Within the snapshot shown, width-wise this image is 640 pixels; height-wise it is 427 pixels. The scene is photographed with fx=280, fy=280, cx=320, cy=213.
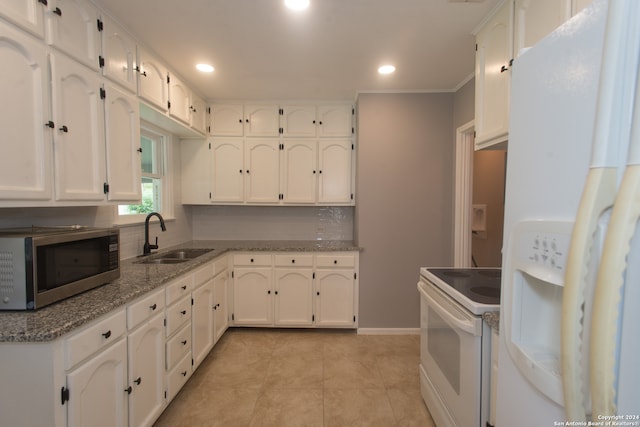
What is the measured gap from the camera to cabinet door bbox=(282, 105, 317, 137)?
121 inches

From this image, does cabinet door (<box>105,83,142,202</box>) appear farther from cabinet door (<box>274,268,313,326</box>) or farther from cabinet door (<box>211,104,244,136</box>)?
cabinet door (<box>274,268,313,326</box>)

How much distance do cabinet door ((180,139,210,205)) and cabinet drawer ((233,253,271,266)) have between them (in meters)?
0.77

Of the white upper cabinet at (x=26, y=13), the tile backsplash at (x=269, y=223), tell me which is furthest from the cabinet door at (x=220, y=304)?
the white upper cabinet at (x=26, y=13)

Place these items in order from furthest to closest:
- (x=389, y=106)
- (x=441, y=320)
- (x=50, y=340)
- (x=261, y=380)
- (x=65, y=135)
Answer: (x=389, y=106) < (x=261, y=380) < (x=441, y=320) < (x=65, y=135) < (x=50, y=340)

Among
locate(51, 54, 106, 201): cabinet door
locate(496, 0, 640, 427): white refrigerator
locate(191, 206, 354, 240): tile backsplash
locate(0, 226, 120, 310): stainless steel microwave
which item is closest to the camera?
locate(496, 0, 640, 427): white refrigerator

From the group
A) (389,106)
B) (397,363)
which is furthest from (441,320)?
(389,106)

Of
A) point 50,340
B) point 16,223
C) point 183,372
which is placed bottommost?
point 183,372

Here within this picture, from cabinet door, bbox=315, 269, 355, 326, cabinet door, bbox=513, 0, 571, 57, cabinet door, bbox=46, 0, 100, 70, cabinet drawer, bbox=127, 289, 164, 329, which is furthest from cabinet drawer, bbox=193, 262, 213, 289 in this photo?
cabinet door, bbox=513, 0, 571, 57

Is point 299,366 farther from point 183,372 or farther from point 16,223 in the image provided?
point 16,223

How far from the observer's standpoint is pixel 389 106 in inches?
112

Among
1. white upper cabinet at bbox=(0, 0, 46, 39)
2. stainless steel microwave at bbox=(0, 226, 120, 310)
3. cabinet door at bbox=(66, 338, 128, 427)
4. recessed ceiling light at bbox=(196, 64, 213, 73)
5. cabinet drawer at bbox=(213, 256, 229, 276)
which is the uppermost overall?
recessed ceiling light at bbox=(196, 64, 213, 73)

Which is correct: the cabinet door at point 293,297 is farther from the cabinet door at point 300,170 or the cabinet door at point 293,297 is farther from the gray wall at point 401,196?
the cabinet door at point 300,170

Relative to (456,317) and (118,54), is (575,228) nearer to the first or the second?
(456,317)

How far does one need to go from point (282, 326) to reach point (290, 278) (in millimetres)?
526
